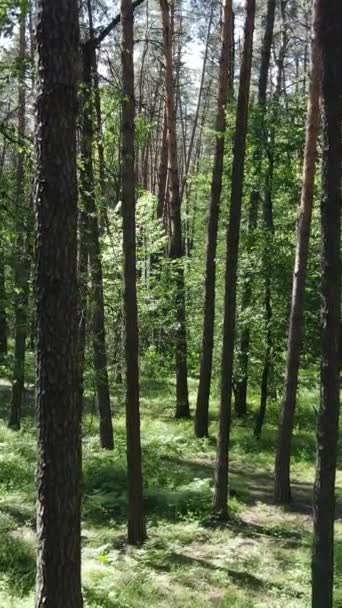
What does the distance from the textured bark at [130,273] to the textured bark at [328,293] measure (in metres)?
3.29

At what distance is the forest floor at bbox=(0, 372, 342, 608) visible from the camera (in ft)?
25.4

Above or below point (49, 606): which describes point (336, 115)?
above

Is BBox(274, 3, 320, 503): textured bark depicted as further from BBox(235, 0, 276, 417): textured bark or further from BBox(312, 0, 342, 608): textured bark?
BBox(312, 0, 342, 608): textured bark

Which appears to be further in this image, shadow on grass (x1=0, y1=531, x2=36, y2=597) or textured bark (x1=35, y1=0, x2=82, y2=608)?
shadow on grass (x1=0, y1=531, x2=36, y2=597)

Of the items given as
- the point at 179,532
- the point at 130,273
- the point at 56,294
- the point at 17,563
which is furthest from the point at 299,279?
the point at 56,294

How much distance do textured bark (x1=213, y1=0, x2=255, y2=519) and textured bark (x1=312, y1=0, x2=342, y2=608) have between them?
376 cm

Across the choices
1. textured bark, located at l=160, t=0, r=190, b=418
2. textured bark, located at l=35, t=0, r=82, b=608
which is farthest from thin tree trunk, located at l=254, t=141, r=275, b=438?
textured bark, located at l=35, t=0, r=82, b=608

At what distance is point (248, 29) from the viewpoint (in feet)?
32.2

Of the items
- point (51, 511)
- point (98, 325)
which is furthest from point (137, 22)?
point (51, 511)

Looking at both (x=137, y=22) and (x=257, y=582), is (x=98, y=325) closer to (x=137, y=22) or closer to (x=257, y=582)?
(x=257, y=582)

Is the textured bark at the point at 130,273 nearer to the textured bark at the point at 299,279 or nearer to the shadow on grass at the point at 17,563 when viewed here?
the shadow on grass at the point at 17,563

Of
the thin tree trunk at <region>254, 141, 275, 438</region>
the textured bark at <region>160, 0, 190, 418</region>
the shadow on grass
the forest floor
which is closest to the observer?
the shadow on grass

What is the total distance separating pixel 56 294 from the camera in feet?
14.1

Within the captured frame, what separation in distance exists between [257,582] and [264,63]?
12.7 m
